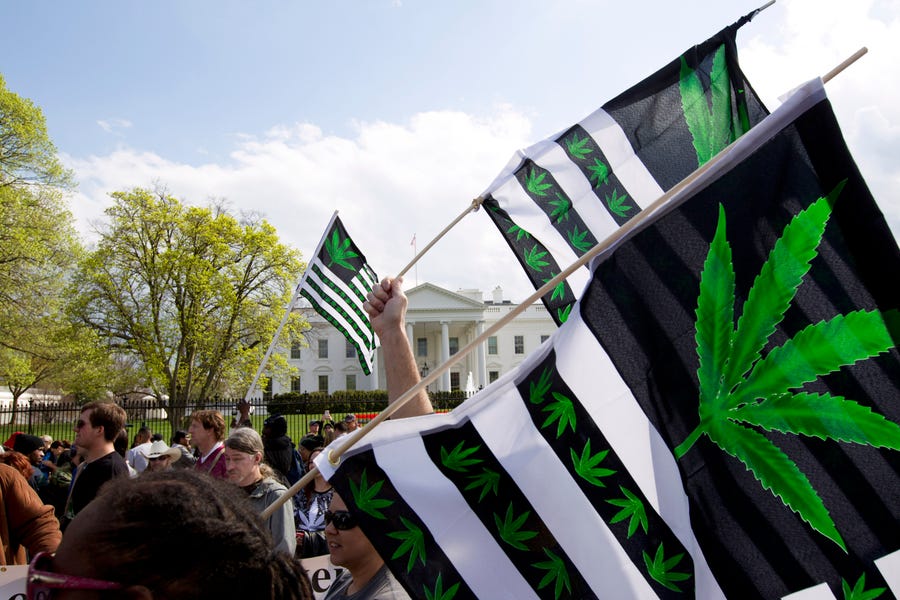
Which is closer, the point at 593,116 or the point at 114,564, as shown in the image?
the point at 114,564

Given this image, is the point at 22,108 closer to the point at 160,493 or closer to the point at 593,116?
the point at 593,116

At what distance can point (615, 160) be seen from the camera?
433 cm

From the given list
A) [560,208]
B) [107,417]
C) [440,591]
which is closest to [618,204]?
[560,208]

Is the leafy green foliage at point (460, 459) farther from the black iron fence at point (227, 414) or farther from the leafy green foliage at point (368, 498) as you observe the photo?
the black iron fence at point (227, 414)

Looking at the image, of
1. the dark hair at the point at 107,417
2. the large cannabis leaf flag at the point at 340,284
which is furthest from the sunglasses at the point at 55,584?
the large cannabis leaf flag at the point at 340,284

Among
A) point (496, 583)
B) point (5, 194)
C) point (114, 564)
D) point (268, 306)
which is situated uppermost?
point (5, 194)

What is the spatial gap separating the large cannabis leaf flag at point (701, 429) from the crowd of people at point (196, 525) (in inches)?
13.3

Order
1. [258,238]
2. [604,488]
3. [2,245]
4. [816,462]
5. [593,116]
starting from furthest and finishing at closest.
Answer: [258,238] → [2,245] → [593,116] → [604,488] → [816,462]

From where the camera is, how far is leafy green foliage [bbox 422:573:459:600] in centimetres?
176

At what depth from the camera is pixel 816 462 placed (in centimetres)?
169

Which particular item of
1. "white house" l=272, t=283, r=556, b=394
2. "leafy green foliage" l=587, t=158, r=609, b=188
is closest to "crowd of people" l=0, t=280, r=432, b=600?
"leafy green foliage" l=587, t=158, r=609, b=188

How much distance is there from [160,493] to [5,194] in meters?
27.9

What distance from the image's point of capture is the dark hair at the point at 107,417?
4953 mm

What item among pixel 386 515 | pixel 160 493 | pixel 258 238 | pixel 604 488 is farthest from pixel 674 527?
pixel 258 238
